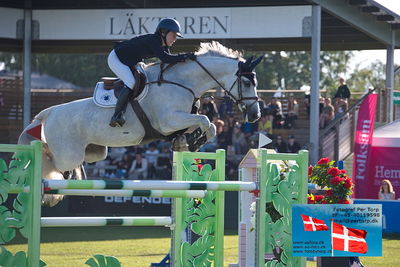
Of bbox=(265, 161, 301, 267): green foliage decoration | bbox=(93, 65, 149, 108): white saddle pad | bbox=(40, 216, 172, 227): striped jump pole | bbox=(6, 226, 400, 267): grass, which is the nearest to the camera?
bbox=(40, 216, 172, 227): striped jump pole

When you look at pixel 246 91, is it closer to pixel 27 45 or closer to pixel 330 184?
pixel 330 184

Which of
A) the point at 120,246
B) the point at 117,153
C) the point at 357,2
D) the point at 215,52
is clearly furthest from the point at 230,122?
the point at 215,52

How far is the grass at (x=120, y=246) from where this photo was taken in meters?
10.5

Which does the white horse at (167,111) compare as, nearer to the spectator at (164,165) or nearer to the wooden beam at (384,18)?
the spectator at (164,165)

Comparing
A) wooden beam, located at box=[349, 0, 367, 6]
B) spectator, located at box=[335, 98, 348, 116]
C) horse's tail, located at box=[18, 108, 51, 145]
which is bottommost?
horse's tail, located at box=[18, 108, 51, 145]

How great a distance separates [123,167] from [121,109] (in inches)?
384

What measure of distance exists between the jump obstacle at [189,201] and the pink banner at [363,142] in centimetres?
835

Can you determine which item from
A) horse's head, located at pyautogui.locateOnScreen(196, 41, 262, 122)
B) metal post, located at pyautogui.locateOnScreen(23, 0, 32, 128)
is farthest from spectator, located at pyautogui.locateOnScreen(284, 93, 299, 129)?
horse's head, located at pyautogui.locateOnScreen(196, 41, 262, 122)

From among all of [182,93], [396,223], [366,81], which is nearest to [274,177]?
[182,93]

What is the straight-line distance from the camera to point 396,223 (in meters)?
14.4

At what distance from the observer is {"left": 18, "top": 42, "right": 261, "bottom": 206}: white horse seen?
8211 mm

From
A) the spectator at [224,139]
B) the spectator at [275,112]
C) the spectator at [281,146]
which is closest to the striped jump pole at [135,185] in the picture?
the spectator at [281,146]

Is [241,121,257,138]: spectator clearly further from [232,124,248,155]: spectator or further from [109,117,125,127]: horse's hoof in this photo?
[109,117,125,127]: horse's hoof

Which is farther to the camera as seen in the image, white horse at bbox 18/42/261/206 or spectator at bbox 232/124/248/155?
spectator at bbox 232/124/248/155
